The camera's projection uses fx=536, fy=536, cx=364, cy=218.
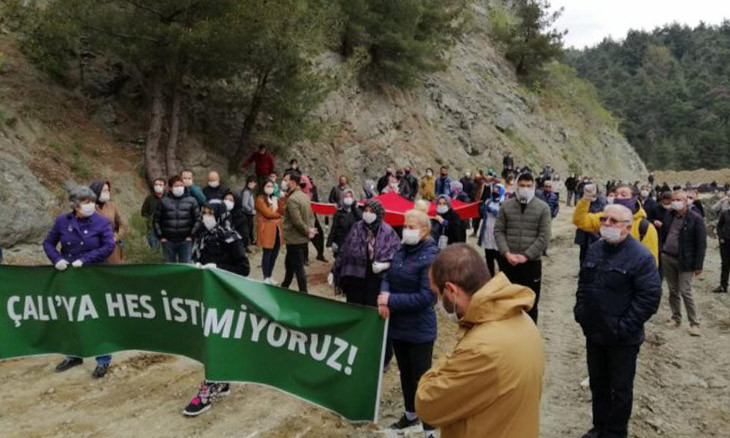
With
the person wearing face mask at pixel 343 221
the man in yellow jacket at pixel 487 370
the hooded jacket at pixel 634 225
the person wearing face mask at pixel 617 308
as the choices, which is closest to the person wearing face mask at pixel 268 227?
the person wearing face mask at pixel 343 221

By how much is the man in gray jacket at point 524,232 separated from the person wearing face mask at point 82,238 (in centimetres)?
462

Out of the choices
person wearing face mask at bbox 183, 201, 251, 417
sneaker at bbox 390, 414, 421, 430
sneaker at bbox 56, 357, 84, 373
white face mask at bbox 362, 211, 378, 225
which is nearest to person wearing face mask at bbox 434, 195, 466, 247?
white face mask at bbox 362, 211, 378, 225

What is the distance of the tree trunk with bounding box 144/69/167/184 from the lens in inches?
532

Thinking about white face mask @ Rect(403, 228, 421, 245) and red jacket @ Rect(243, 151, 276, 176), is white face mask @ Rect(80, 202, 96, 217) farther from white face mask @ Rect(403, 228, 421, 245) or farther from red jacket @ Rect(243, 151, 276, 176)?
red jacket @ Rect(243, 151, 276, 176)

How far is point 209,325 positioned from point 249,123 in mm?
11468

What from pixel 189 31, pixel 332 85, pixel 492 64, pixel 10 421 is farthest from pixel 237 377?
pixel 492 64

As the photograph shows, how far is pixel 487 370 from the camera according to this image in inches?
87.8

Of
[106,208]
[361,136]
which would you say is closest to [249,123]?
[361,136]

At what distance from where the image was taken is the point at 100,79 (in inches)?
579

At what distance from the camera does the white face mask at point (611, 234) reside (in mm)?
4395

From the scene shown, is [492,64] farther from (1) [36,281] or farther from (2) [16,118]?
(1) [36,281]

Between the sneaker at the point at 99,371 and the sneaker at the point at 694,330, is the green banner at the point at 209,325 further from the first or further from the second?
the sneaker at the point at 694,330

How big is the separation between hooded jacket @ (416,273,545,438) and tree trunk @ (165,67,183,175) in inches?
495

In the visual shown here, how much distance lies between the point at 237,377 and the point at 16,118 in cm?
1057
